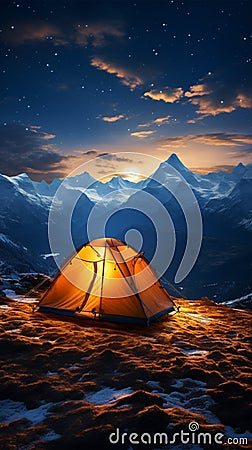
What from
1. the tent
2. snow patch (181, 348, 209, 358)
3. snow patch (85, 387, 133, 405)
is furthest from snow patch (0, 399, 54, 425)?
the tent

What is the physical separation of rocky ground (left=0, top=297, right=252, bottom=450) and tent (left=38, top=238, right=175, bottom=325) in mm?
942

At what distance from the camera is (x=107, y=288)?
1523cm

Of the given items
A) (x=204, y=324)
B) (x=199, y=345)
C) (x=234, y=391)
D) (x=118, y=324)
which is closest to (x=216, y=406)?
(x=234, y=391)

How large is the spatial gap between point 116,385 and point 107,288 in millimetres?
6827

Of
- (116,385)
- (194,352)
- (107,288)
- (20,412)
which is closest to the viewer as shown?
(20,412)

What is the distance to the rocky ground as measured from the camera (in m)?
6.56

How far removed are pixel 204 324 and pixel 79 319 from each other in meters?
6.31

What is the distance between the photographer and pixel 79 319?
590 inches

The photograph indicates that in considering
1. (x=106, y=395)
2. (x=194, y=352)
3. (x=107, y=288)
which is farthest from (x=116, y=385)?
(x=107, y=288)

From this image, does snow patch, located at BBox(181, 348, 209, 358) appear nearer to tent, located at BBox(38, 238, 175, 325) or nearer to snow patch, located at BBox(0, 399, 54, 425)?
tent, located at BBox(38, 238, 175, 325)

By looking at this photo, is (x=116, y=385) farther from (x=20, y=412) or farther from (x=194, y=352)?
(x=194, y=352)

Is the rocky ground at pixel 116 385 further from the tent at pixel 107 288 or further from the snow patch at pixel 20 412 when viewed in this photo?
the tent at pixel 107 288

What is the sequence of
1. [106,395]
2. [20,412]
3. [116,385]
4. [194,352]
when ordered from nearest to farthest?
1. [20,412]
2. [106,395]
3. [116,385]
4. [194,352]

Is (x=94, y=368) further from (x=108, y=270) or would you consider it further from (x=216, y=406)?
(x=108, y=270)
